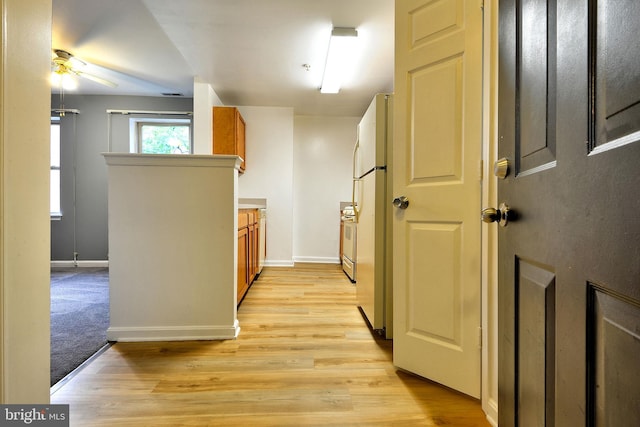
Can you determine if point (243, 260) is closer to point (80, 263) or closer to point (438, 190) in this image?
point (438, 190)

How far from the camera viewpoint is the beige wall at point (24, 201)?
69 centimetres

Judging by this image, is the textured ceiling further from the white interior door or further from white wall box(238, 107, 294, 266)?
the white interior door

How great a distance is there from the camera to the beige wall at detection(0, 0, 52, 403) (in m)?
0.69

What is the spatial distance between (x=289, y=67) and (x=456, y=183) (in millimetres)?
2639

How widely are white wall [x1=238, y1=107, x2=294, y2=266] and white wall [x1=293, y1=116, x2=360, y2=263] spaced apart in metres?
0.40

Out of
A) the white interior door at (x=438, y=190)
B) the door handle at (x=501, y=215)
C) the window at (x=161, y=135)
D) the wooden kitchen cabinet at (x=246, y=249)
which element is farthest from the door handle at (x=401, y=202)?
the window at (x=161, y=135)

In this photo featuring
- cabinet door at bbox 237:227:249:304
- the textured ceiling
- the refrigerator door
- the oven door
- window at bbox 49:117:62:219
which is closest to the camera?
the refrigerator door

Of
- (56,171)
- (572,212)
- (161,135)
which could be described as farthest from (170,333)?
(56,171)

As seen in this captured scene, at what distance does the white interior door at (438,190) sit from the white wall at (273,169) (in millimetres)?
3095

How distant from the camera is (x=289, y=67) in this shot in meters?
3.25

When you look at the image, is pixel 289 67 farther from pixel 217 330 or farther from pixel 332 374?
pixel 332 374

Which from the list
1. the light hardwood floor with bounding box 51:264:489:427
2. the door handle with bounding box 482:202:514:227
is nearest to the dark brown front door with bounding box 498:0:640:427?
the door handle with bounding box 482:202:514:227

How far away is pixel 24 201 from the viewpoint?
2.43 feet

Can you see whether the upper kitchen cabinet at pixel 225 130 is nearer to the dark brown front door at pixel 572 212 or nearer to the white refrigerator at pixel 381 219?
the white refrigerator at pixel 381 219
